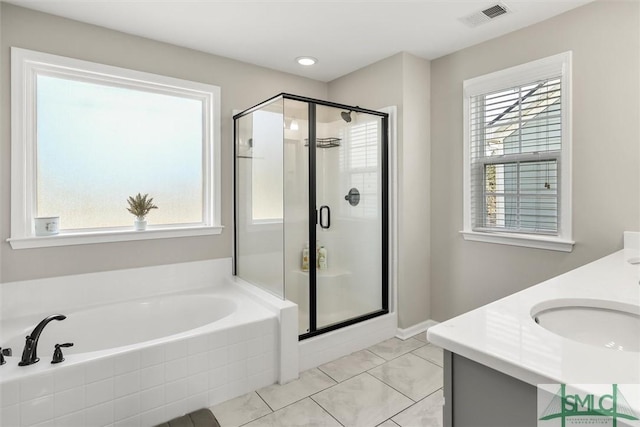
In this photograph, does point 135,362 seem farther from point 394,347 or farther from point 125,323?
point 394,347

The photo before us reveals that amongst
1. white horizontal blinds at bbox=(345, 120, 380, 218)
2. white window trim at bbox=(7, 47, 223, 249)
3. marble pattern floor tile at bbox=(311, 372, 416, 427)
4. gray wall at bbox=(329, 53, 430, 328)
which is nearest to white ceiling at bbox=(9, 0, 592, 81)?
gray wall at bbox=(329, 53, 430, 328)

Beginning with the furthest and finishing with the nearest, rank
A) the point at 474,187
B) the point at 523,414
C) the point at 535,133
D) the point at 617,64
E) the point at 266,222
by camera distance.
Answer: the point at 474,187, the point at 266,222, the point at 535,133, the point at 617,64, the point at 523,414

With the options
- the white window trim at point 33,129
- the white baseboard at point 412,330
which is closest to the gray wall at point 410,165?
the white baseboard at point 412,330

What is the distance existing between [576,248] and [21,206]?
11.9 feet

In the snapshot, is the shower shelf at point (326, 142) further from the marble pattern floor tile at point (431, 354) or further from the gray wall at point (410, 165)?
the marble pattern floor tile at point (431, 354)

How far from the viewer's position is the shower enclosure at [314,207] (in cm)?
260

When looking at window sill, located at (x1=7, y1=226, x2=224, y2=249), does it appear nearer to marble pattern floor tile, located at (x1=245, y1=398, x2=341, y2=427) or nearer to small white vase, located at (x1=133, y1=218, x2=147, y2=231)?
small white vase, located at (x1=133, y1=218, x2=147, y2=231)

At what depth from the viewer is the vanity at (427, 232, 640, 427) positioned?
2.20 ft

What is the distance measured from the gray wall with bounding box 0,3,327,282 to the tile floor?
1327mm

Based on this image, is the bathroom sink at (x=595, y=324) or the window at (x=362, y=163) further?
the window at (x=362, y=163)

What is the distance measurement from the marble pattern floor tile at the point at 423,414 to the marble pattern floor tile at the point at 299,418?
37 cm

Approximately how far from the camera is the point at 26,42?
2.30 meters

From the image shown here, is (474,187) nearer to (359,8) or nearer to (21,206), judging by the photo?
(359,8)

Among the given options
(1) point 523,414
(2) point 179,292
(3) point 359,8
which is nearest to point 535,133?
(3) point 359,8
